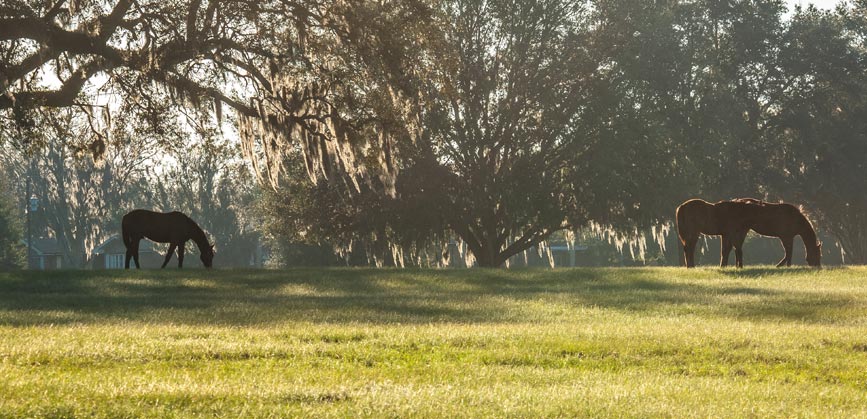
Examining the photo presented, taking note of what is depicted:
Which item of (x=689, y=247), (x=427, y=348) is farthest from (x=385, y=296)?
(x=689, y=247)

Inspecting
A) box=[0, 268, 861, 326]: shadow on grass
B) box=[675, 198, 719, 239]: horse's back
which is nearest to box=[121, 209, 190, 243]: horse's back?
box=[0, 268, 861, 326]: shadow on grass

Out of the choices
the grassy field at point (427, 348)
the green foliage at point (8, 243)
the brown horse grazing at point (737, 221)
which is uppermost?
the green foliage at point (8, 243)

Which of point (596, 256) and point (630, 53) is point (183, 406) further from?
point (596, 256)

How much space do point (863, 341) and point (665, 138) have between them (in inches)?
1232

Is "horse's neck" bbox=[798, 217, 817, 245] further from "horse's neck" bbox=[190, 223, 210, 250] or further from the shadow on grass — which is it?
"horse's neck" bbox=[190, 223, 210, 250]

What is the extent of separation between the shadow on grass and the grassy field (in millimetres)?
89

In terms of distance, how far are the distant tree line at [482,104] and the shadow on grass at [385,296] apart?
9.78 ft

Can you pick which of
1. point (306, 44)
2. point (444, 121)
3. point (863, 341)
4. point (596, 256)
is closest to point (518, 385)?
point (863, 341)

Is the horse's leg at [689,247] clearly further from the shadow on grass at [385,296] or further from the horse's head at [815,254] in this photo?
the horse's head at [815,254]

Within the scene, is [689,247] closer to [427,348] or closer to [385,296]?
[385,296]

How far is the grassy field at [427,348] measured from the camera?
9.73 m

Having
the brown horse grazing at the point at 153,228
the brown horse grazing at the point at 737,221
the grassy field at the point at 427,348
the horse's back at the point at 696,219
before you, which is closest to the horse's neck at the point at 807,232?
the brown horse grazing at the point at 737,221

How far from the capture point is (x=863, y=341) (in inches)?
606

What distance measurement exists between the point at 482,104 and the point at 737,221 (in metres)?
15.4
